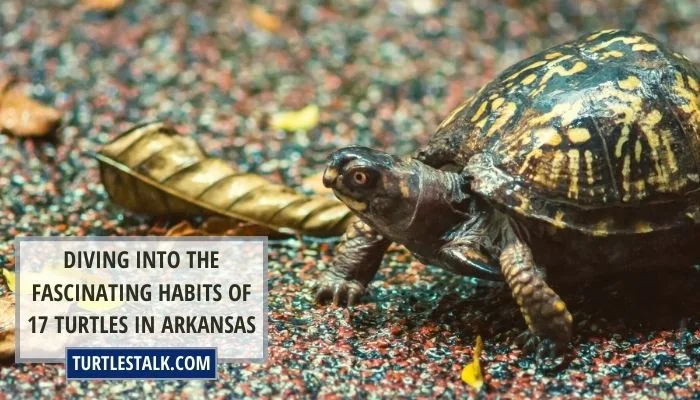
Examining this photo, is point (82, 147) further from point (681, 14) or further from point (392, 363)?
point (681, 14)

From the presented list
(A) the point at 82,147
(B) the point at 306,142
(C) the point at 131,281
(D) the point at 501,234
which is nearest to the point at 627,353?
(D) the point at 501,234

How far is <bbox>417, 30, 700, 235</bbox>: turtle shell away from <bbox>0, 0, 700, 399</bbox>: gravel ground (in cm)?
58

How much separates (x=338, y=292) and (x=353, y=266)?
5.6 inches

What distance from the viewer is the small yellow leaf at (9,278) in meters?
4.15

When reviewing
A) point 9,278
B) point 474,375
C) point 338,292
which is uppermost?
point 9,278

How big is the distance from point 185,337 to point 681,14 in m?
6.45

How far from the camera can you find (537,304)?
3.74 m

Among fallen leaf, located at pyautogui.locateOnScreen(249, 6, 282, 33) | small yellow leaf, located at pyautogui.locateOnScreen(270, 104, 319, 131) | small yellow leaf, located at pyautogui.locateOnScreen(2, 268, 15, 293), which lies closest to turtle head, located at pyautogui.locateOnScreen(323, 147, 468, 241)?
small yellow leaf, located at pyautogui.locateOnScreen(2, 268, 15, 293)

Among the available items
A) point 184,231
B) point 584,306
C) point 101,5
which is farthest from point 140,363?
point 101,5

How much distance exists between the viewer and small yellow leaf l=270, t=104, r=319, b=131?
633cm

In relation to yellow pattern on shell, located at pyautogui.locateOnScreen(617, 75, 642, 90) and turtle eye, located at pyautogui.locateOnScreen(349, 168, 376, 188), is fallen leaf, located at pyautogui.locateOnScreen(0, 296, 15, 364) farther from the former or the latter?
yellow pattern on shell, located at pyautogui.locateOnScreen(617, 75, 642, 90)

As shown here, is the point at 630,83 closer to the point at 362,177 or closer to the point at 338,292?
the point at 362,177

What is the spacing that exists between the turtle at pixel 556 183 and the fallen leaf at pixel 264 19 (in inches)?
159

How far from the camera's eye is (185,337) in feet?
13.0
